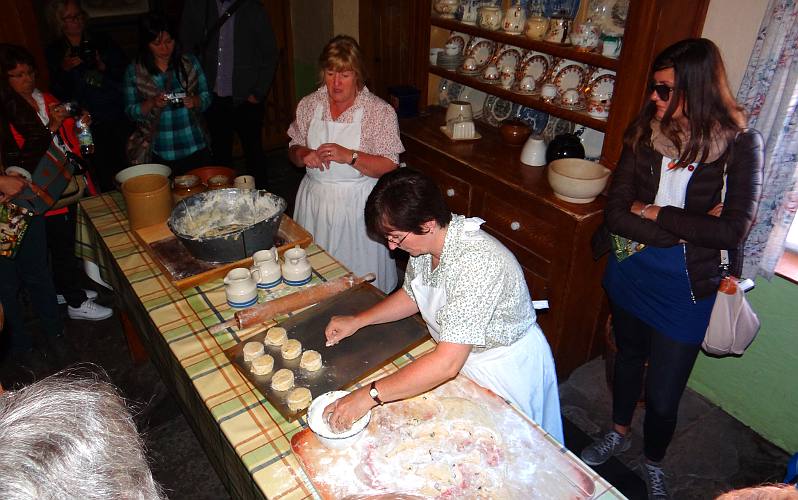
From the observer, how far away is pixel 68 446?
92 centimetres

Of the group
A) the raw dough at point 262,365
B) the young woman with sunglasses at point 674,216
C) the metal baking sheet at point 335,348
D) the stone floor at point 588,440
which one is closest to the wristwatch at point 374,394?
the metal baking sheet at point 335,348

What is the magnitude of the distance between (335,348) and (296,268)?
1.65ft

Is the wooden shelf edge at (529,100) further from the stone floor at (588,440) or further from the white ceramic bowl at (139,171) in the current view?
the white ceramic bowl at (139,171)

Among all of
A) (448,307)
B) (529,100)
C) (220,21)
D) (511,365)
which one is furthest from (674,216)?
(220,21)

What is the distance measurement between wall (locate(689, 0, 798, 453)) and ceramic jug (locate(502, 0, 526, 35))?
106 cm

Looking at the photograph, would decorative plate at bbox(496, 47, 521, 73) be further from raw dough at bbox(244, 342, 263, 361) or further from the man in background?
raw dough at bbox(244, 342, 263, 361)

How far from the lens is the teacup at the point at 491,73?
3.67 metres

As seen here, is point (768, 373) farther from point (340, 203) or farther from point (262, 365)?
point (262, 365)

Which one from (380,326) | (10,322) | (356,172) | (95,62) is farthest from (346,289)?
(95,62)

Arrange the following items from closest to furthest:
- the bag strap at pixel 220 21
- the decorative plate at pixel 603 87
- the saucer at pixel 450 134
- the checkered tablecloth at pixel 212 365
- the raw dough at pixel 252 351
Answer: the checkered tablecloth at pixel 212 365
the raw dough at pixel 252 351
the decorative plate at pixel 603 87
the saucer at pixel 450 134
the bag strap at pixel 220 21

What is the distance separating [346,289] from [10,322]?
2.29 metres

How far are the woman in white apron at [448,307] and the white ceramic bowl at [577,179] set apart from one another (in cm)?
104

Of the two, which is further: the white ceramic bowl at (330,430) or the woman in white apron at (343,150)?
the woman in white apron at (343,150)

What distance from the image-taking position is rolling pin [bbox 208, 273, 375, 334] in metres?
2.11
